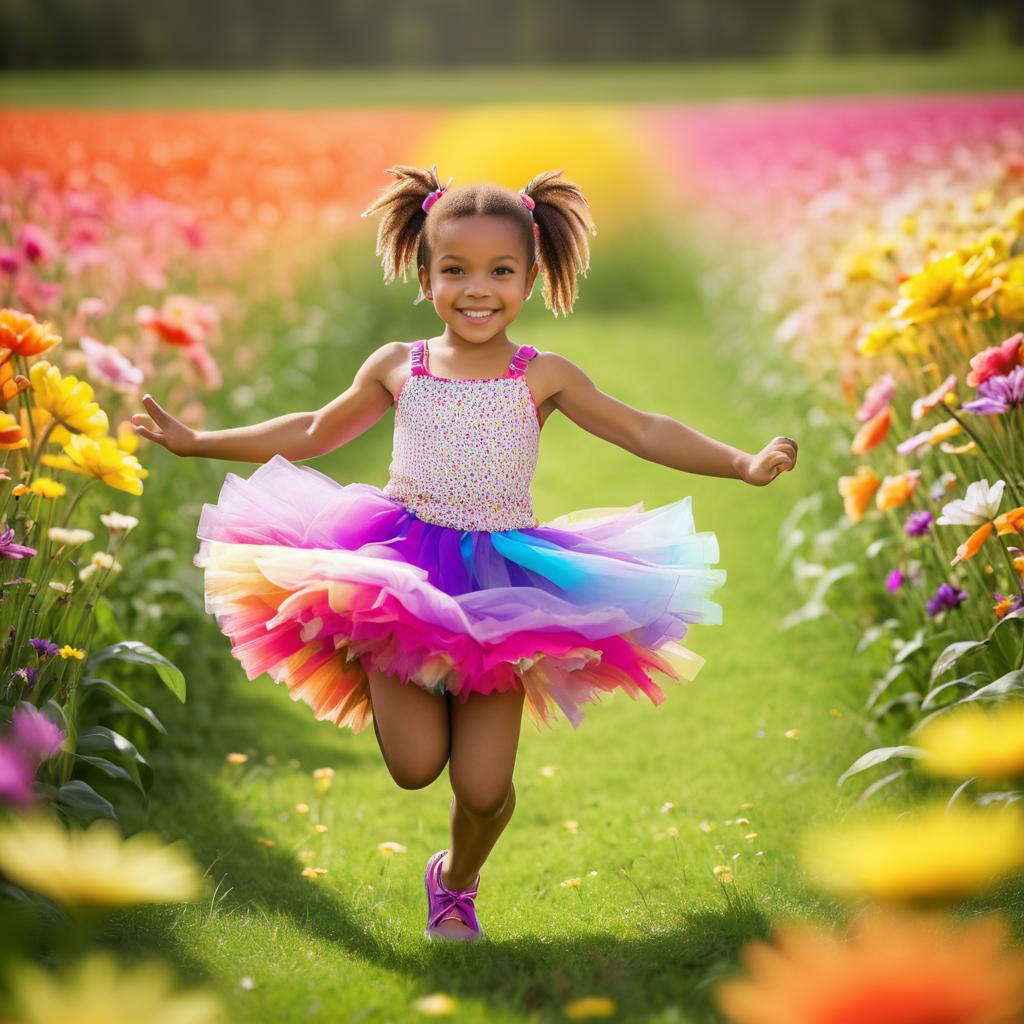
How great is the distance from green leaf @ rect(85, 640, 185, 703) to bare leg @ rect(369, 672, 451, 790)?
474 mm

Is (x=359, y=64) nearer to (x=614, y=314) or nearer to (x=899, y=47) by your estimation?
(x=899, y=47)

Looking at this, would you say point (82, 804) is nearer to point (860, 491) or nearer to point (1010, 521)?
point (1010, 521)

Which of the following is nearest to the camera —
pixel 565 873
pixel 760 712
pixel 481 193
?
pixel 481 193

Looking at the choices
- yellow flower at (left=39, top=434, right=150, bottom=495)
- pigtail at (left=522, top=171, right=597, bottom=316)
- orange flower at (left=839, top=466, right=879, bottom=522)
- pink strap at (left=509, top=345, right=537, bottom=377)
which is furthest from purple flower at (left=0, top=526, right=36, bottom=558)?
orange flower at (left=839, top=466, right=879, bottom=522)

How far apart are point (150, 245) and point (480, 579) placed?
12.7ft

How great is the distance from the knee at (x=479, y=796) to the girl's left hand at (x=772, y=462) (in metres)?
0.76

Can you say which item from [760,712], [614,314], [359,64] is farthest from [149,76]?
[760,712]

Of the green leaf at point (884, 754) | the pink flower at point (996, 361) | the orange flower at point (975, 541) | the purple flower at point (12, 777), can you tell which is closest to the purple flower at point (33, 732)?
the purple flower at point (12, 777)

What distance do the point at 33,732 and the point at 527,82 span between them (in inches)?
811

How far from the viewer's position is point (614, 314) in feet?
36.1

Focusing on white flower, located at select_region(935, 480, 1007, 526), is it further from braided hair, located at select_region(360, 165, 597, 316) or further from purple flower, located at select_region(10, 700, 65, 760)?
purple flower, located at select_region(10, 700, 65, 760)

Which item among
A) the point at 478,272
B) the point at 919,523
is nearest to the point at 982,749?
the point at 478,272

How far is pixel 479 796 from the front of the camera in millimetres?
2559

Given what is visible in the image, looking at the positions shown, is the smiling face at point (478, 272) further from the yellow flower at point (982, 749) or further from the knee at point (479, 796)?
the yellow flower at point (982, 749)
